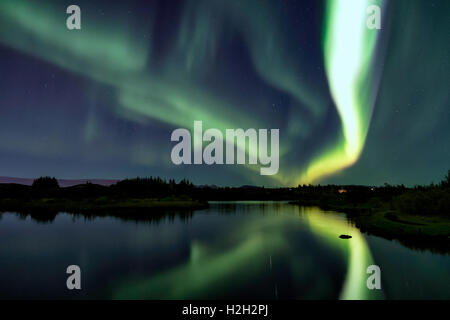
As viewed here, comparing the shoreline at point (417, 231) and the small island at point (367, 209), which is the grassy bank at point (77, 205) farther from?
the shoreline at point (417, 231)

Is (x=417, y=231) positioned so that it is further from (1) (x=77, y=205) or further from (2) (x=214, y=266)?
(1) (x=77, y=205)

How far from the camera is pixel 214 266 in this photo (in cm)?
3797

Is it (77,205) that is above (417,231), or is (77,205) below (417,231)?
below

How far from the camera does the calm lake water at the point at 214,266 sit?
27891 millimetres

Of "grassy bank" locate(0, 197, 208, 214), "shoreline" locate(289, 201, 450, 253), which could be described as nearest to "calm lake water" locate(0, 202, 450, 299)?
"shoreline" locate(289, 201, 450, 253)

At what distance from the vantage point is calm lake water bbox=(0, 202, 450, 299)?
2789 centimetres

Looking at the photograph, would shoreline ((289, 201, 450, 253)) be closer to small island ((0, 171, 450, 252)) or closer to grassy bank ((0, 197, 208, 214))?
small island ((0, 171, 450, 252))

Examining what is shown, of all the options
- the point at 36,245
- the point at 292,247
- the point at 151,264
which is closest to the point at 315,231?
the point at 292,247

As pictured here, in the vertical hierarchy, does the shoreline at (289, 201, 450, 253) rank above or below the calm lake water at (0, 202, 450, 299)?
above

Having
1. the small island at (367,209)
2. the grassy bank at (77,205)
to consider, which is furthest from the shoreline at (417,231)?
the grassy bank at (77,205)

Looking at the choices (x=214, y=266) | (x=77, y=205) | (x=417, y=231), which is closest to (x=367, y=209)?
(x=417, y=231)

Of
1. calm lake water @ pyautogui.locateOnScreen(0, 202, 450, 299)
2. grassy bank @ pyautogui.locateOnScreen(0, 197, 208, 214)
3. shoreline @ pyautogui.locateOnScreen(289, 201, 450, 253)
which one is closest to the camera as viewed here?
calm lake water @ pyautogui.locateOnScreen(0, 202, 450, 299)
